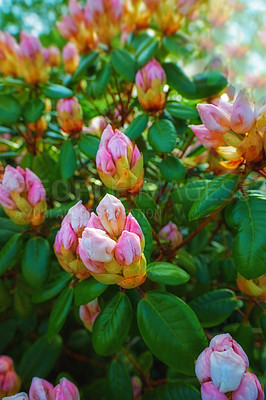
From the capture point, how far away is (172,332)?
1.99 ft

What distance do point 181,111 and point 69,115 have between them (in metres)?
0.33

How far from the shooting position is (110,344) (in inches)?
25.2

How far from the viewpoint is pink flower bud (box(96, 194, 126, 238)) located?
22.7 inches

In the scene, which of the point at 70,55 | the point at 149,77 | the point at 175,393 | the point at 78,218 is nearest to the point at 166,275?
the point at 78,218

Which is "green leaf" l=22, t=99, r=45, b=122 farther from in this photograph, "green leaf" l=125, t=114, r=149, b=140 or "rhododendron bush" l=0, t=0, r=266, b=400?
"green leaf" l=125, t=114, r=149, b=140

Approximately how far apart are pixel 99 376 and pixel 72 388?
0.69 metres

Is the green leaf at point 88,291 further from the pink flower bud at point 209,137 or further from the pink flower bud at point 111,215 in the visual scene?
the pink flower bud at point 209,137

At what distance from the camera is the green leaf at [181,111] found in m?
0.91

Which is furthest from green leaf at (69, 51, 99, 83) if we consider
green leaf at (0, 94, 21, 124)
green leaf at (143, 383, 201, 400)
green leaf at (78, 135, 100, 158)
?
green leaf at (143, 383, 201, 400)

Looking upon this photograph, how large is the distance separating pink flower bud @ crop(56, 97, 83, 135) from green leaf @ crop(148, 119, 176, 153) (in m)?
0.26

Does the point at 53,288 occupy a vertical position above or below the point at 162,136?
below

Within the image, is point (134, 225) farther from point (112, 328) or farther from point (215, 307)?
point (215, 307)

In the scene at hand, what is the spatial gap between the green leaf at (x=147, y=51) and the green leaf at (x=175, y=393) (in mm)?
920

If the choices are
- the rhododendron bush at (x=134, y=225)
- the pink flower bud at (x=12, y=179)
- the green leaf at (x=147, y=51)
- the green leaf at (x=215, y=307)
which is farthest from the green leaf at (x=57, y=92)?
the green leaf at (x=215, y=307)
